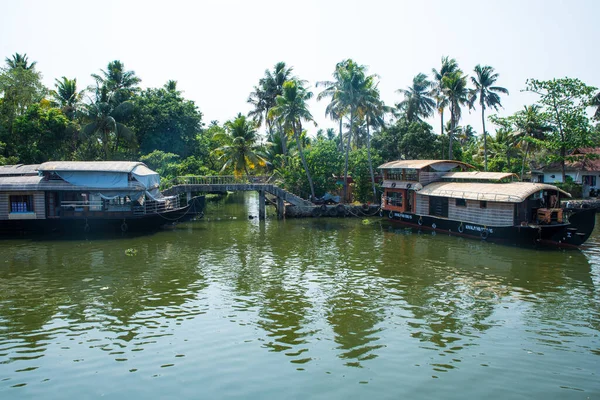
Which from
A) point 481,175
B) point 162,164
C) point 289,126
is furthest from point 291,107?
point 481,175

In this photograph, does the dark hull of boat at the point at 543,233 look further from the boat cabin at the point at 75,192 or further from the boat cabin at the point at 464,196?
the boat cabin at the point at 75,192

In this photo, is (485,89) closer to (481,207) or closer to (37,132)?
(481,207)

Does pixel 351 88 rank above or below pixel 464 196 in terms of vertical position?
above

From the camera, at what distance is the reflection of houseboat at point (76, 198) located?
30.2m

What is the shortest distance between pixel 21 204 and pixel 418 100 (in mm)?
38880

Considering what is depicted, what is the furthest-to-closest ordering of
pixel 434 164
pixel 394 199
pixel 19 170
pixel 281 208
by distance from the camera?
1. pixel 281 208
2. pixel 394 199
3. pixel 434 164
4. pixel 19 170

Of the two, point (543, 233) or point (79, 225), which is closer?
point (543, 233)

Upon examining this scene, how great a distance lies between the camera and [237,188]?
38969 mm

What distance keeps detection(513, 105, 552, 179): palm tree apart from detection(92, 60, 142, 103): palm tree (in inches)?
1509

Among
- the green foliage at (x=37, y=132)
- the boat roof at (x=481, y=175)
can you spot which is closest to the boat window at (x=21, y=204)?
the green foliage at (x=37, y=132)

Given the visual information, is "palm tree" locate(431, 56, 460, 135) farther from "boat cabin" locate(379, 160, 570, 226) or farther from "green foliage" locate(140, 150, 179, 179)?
"green foliage" locate(140, 150, 179, 179)

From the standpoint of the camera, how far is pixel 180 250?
25.7 meters

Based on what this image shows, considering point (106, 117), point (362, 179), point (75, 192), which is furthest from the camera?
point (106, 117)

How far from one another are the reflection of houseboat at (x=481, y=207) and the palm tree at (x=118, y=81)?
28.7 meters
